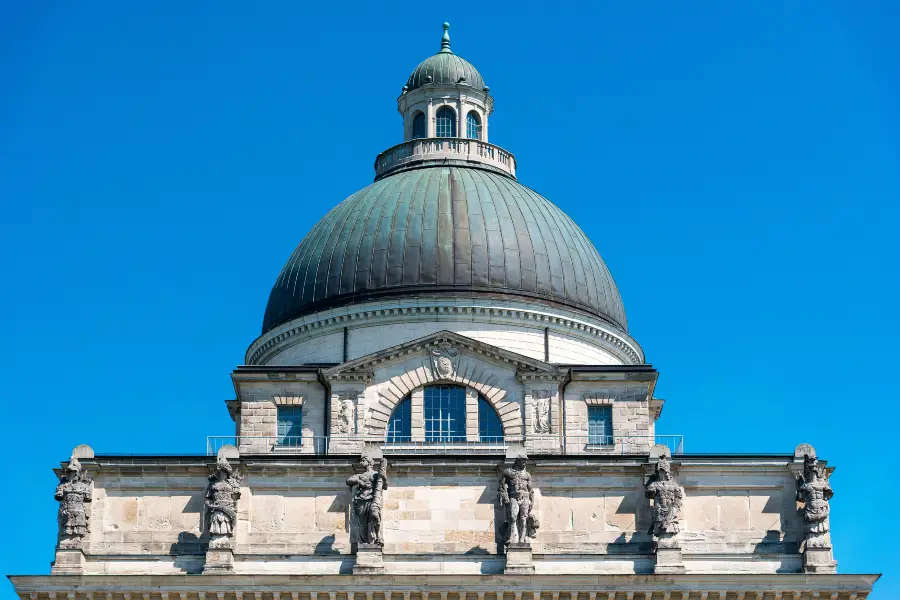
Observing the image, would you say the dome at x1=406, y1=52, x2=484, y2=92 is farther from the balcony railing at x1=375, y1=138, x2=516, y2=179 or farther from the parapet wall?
the parapet wall

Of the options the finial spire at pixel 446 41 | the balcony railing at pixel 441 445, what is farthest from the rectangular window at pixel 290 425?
the finial spire at pixel 446 41

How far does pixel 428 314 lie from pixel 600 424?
732cm

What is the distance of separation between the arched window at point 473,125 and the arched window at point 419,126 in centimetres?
176

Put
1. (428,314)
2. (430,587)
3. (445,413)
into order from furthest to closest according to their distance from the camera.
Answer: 1. (428,314)
2. (445,413)
3. (430,587)

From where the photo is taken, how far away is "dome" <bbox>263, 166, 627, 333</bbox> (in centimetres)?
7475

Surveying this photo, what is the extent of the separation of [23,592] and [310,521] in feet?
29.5

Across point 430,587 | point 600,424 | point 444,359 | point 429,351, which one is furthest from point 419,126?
point 430,587

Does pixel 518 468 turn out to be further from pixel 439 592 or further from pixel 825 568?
pixel 825 568

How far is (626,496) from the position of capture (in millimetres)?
66062

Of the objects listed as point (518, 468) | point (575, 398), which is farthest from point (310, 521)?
point (575, 398)

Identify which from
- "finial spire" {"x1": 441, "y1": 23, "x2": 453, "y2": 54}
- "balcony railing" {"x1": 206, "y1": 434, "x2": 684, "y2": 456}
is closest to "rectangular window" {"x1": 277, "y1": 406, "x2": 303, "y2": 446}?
"balcony railing" {"x1": 206, "y1": 434, "x2": 684, "y2": 456}

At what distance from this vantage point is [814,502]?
6500 cm

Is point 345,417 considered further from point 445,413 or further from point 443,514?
point 443,514

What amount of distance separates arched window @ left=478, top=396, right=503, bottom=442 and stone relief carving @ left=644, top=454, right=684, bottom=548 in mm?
7212
